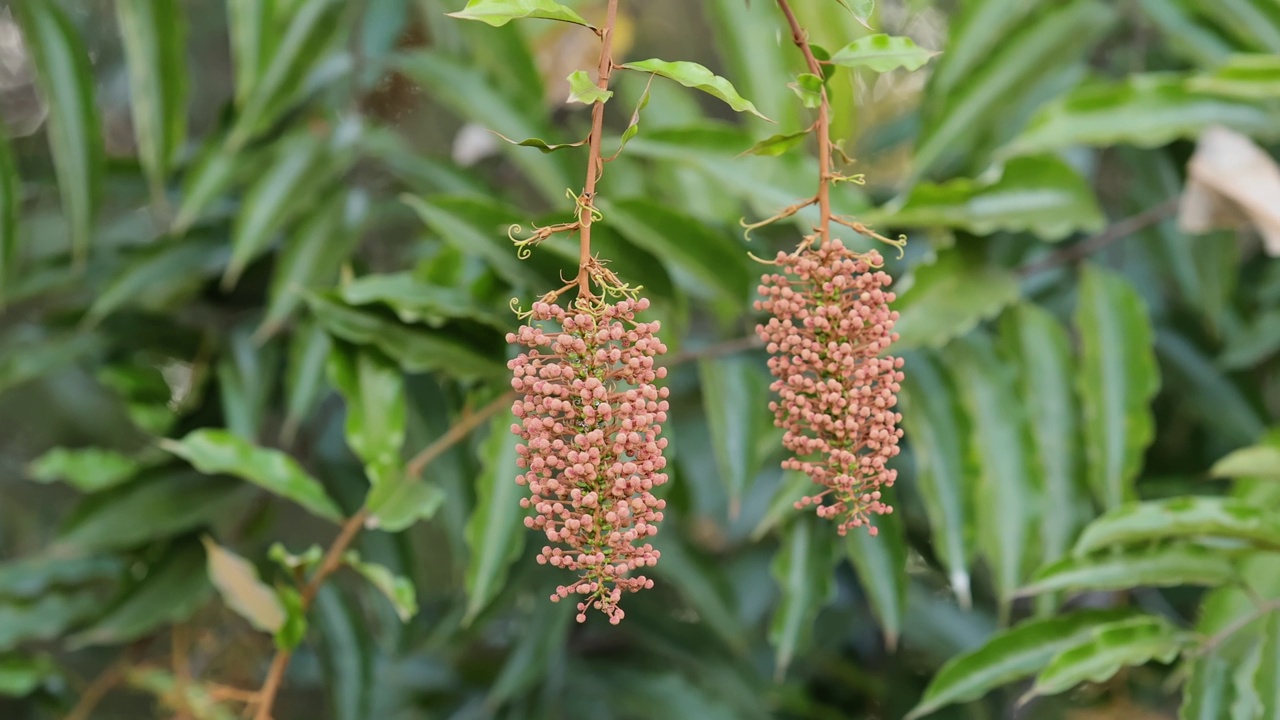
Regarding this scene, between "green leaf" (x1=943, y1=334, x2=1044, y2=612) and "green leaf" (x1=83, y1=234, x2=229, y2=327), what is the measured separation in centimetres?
51

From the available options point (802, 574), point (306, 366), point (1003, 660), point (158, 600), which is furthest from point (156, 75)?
point (1003, 660)

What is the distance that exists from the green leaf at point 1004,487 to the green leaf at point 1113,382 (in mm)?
40

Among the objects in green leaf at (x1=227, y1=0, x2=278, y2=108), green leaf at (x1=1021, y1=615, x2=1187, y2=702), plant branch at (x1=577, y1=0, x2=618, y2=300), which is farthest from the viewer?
green leaf at (x1=227, y1=0, x2=278, y2=108)

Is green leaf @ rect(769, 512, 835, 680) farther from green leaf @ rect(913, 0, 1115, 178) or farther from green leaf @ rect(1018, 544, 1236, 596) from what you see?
green leaf @ rect(913, 0, 1115, 178)

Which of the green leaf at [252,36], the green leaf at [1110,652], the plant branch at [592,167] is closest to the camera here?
the plant branch at [592,167]

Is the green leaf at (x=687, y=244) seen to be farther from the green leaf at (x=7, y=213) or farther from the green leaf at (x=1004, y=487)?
the green leaf at (x=7, y=213)

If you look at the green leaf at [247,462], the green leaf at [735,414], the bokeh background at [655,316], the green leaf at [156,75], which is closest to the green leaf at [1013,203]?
the bokeh background at [655,316]

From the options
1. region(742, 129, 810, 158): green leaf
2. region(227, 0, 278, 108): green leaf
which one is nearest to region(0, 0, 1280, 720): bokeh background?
region(227, 0, 278, 108): green leaf

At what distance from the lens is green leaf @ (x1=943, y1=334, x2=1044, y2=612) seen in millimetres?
578

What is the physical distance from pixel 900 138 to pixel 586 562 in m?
0.69

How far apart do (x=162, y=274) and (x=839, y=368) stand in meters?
0.57

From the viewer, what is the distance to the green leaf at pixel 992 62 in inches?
25.8

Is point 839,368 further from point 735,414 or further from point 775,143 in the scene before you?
point 735,414

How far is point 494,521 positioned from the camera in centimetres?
54
